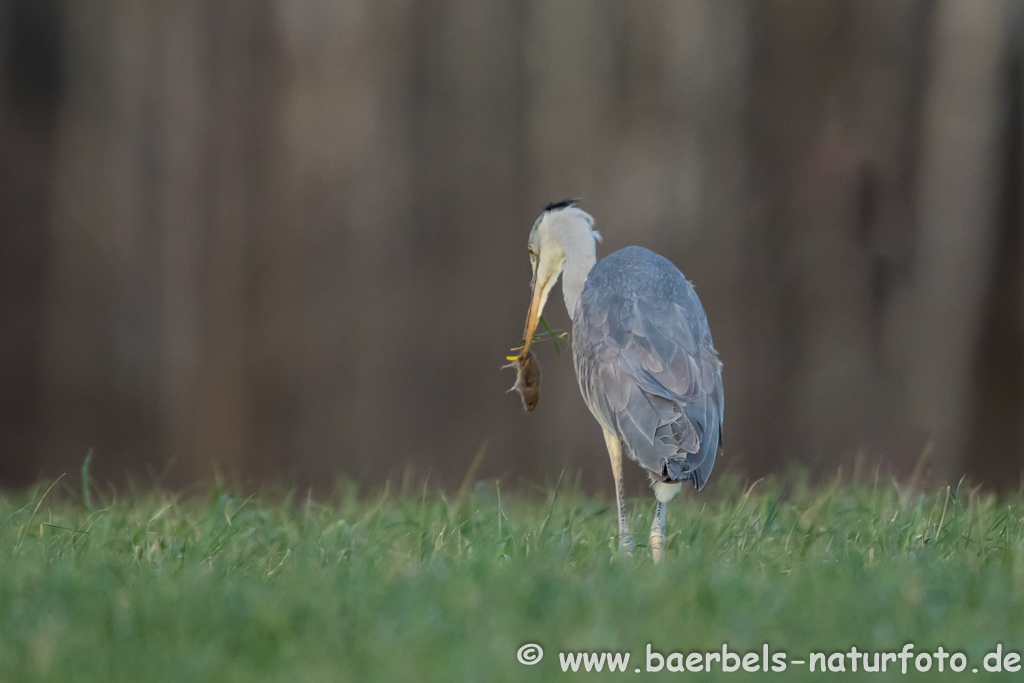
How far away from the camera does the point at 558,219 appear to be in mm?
3963

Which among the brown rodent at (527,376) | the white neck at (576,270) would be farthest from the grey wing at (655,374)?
the brown rodent at (527,376)

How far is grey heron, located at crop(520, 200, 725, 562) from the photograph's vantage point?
3090mm

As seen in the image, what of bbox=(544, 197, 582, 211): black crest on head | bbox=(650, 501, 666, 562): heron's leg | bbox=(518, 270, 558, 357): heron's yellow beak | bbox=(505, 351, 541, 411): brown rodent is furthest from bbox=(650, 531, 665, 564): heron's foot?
bbox=(544, 197, 582, 211): black crest on head

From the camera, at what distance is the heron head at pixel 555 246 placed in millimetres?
3893

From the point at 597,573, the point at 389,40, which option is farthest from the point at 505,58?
the point at 597,573

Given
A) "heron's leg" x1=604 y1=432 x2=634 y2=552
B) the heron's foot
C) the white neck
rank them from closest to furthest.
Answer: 1. the heron's foot
2. "heron's leg" x1=604 y1=432 x2=634 y2=552
3. the white neck

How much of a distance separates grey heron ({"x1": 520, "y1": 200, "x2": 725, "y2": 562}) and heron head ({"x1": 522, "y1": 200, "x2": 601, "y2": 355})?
0.02m

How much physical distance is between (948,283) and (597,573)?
2790mm

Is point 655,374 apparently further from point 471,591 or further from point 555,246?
point 471,591

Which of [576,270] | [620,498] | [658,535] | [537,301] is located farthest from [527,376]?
[658,535]

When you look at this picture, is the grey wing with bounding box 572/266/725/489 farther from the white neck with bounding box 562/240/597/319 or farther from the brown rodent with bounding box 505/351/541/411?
the brown rodent with bounding box 505/351/541/411

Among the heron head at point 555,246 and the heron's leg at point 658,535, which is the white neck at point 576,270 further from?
the heron's leg at point 658,535

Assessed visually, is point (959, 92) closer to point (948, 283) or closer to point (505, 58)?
point (948, 283)

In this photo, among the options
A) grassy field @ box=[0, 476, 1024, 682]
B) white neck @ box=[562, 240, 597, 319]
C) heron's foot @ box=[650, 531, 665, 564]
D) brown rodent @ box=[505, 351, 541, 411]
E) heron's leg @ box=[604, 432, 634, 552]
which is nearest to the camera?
grassy field @ box=[0, 476, 1024, 682]
